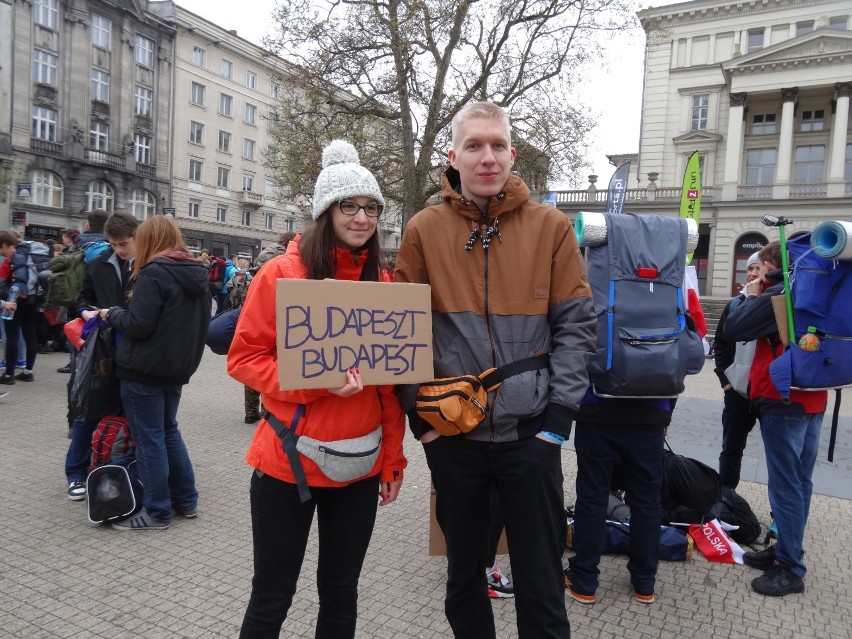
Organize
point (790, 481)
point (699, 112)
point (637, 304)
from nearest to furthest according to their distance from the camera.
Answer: point (637, 304)
point (790, 481)
point (699, 112)

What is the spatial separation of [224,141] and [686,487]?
153 ft

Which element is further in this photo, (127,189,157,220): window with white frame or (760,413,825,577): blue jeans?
(127,189,157,220): window with white frame

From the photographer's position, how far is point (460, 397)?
2057 millimetres

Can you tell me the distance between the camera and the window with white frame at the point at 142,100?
129ft

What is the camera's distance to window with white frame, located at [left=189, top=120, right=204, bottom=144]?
42966 mm

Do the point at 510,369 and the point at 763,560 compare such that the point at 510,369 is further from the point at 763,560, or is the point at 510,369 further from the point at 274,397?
the point at 763,560

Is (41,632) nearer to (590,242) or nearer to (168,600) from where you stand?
(168,600)

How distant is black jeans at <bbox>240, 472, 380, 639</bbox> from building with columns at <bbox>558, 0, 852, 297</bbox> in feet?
106

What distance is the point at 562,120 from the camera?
62.6ft

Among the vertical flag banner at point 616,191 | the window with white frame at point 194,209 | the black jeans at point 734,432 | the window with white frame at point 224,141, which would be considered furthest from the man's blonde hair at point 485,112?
the window with white frame at point 224,141

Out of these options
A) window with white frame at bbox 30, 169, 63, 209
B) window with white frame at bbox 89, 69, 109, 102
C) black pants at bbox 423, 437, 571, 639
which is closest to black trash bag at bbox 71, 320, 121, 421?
black pants at bbox 423, 437, 571, 639

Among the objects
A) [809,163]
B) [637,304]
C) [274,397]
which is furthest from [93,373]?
[809,163]

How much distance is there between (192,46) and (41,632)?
46872 millimetres

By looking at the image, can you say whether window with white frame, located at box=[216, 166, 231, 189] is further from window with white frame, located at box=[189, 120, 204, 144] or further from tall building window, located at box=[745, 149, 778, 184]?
tall building window, located at box=[745, 149, 778, 184]
